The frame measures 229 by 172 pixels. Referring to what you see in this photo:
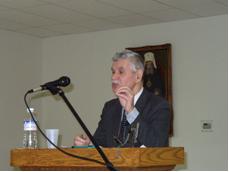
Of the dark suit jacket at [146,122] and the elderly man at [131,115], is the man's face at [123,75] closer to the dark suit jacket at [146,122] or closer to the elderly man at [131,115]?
the elderly man at [131,115]

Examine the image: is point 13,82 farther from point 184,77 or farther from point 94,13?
point 184,77

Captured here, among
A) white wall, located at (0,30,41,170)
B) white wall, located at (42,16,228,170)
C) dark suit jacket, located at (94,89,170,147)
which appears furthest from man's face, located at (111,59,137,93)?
white wall, located at (0,30,41,170)

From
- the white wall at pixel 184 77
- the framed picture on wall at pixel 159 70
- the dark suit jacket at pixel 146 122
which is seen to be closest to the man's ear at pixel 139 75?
the dark suit jacket at pixel 146 122

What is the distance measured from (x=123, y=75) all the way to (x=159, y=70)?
2942 millimetres

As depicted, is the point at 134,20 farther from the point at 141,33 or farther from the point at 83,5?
the point at 83,5

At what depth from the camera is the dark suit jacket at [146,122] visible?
8.26 ft

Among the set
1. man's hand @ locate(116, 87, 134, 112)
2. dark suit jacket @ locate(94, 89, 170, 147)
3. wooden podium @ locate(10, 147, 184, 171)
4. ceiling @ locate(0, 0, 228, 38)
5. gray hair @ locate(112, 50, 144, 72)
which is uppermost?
ceiling @ locate(0, 0, 228, 38)

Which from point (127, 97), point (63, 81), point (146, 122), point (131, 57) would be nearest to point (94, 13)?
point (131, 57)

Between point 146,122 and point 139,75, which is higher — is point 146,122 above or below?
below

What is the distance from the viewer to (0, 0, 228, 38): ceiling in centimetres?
507

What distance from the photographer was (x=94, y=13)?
550 cm

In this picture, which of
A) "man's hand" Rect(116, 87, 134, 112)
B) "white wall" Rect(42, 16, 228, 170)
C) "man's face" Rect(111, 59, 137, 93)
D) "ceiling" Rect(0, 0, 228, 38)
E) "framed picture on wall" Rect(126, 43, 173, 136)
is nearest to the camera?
"man's hand" Rect(116, 87, 134, 112)

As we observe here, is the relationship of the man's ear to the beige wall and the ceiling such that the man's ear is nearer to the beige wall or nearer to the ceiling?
the ceiling

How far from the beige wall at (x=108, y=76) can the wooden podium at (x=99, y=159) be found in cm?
331
